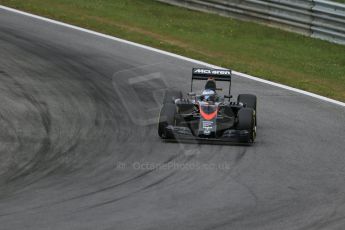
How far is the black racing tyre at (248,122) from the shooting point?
55.4ft

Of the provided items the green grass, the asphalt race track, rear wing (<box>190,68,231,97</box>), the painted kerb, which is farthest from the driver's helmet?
the painted kerb

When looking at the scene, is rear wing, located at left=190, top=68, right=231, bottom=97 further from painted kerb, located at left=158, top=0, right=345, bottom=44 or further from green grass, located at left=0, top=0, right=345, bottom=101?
painted kerb, located at left=158, top=0, right=345, bottom=44

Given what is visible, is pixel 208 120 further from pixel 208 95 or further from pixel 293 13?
pixel 293 13

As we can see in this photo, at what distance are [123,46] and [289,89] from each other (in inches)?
194

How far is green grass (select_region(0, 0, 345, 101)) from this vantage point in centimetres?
2288

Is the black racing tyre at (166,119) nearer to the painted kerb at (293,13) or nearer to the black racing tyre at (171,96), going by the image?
the black racing tyre at (171,96)

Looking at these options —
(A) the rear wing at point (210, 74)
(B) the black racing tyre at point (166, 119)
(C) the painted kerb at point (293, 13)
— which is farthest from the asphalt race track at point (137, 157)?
(C) the painted kerb at point (293, 13)

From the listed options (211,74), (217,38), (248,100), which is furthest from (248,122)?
(217,38)

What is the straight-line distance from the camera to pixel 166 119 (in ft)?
55.7

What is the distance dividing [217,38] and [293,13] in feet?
8.12

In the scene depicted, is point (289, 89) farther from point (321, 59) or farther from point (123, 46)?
point (123, 46)

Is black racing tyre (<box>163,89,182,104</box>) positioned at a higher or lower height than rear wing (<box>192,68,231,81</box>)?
lower

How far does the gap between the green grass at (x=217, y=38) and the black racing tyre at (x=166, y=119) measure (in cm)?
529

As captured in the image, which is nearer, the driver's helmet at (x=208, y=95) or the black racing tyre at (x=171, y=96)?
the driver's helmet at (x=208, y=95)
